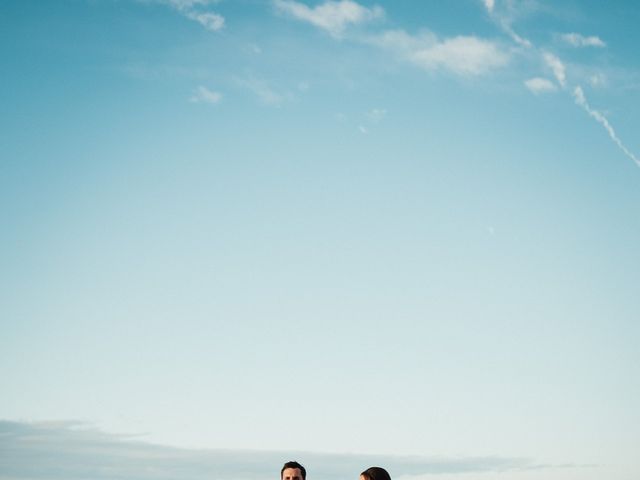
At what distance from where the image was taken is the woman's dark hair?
53.2ft

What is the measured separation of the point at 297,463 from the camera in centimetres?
2222

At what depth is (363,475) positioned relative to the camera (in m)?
16.4

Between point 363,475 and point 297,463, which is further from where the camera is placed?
point 297,463

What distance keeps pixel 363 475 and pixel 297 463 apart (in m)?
6.29

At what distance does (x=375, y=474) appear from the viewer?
16250 millimetres

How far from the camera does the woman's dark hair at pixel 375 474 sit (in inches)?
639
